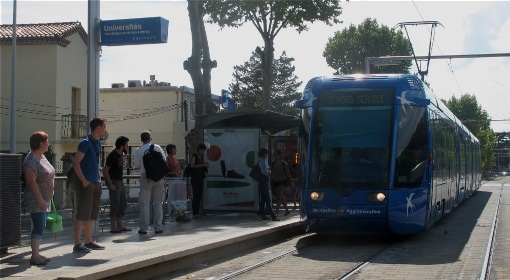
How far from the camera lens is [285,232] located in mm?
16438

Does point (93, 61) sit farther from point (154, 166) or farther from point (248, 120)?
point (248, 120)

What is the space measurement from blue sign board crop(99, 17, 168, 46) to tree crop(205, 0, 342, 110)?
19234mm

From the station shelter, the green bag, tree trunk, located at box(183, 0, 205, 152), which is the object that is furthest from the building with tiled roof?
the green bag

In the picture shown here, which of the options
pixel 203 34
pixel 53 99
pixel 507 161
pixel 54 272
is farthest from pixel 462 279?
pixel 507 161

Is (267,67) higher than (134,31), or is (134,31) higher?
(267,67)

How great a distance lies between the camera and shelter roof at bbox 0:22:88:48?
37.9 metres

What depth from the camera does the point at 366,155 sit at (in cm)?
1414

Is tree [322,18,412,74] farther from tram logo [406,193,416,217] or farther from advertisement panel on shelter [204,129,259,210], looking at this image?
tram logo [406,193,416,217]

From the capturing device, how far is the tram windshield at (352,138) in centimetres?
1407

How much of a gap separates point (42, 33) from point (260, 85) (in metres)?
55.3

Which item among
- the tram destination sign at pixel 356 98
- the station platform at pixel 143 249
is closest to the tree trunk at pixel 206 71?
the station platform at pixel 143 249

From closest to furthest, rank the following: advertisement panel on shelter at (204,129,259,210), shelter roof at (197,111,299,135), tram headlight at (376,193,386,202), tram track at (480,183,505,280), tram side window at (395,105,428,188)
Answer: tram track at (480,183,505,280) < tram headlight at (376,193,386,202) < tram side window at (395,105,428,188) < advertisement panel on shelter at (204,129,259,210) < shelter roof at (197,111,299,135)

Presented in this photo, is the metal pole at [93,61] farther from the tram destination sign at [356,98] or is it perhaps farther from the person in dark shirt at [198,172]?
the person in dark shirt at [198,172]

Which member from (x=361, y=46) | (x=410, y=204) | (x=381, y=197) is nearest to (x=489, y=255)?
(x=410, y=204)
